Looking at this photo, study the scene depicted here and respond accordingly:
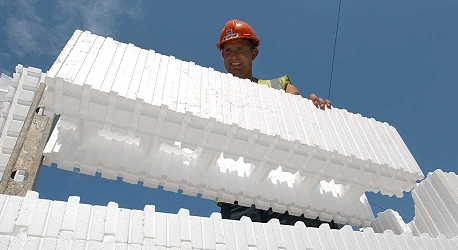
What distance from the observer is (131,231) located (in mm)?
3348

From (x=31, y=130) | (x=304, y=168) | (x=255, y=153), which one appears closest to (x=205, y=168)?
(x=255, y=153)

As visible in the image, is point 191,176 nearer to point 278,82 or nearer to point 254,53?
point 278,82

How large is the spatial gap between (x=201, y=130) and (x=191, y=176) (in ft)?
2.60

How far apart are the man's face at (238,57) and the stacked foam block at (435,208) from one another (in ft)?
10.7

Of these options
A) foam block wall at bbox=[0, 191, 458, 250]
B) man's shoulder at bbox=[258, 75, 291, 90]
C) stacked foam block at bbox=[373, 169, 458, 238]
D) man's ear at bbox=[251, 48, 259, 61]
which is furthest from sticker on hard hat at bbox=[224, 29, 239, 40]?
foam block wall at bbox=[0, 191, 458, 250]

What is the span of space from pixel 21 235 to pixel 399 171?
15.4 ft

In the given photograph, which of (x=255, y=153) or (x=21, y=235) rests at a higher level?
(x=255, y=153)

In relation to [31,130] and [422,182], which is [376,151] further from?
[31,130]

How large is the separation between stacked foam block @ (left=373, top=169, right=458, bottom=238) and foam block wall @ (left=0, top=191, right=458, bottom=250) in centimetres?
166

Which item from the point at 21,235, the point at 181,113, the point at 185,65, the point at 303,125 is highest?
the point at 185,65

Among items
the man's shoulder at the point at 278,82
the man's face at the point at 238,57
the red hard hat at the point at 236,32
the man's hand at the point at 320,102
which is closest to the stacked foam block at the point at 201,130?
the man's hand at the point at 320,102

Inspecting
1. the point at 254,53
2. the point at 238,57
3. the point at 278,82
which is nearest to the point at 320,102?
the point at 278,82

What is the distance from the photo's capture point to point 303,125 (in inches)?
239

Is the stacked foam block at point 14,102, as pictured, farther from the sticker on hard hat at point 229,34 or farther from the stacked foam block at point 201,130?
the sticker on hard hat at point 229,34
